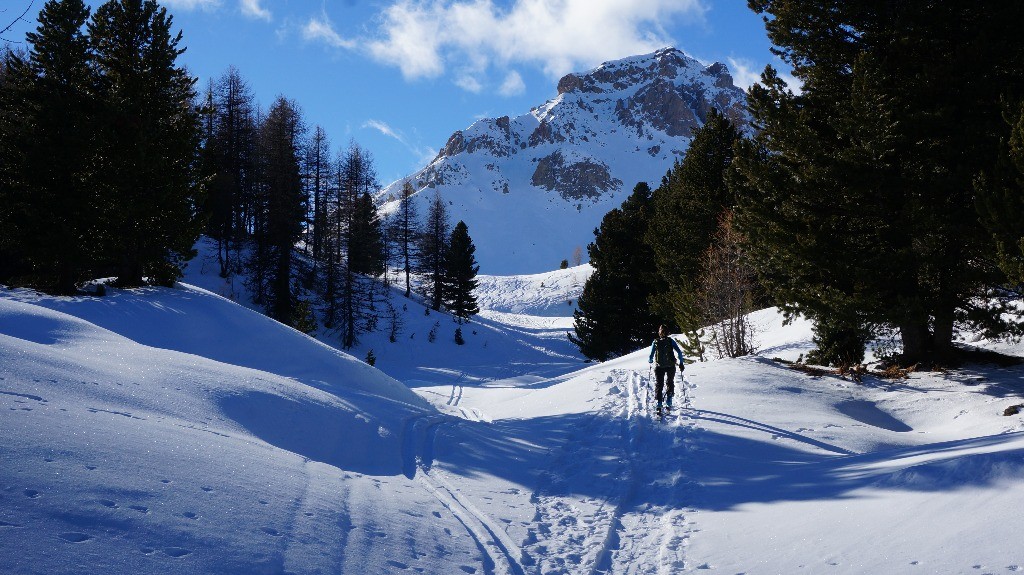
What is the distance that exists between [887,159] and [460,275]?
102 ft

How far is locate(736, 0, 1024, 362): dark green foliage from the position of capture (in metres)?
10.8

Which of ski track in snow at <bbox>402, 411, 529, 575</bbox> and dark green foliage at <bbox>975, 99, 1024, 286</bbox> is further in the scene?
dark green foliage at <bbox>975, 99, 1024, 286</bbox>

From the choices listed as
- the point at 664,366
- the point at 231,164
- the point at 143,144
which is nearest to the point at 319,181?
the point at 231,164

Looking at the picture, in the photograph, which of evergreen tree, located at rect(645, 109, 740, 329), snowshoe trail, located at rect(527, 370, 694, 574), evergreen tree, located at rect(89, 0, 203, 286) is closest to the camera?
snowshoe trail, located at rect(527, 370, 694, 574)

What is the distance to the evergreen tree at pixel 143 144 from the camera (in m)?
17.7

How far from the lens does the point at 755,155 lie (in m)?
13.7

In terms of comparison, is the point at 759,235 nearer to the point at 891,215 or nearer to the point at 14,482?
the point at 891,215

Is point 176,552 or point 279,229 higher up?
point 279,229

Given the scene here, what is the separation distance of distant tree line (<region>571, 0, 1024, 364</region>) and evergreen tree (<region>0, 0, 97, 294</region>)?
19868 millimetres

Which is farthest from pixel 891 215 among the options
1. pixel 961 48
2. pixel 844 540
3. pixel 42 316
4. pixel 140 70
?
pixel 140 70

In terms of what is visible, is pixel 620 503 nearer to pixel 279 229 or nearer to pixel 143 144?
pixel 143 144

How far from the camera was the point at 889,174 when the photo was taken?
452 inches

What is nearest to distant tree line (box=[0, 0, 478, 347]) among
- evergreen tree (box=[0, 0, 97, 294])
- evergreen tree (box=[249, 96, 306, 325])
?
evergreen tree (box=[0, 0, 97, 294])

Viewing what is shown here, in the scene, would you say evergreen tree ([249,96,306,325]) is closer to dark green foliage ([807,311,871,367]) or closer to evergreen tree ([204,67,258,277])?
evergreen tree ([204,67,258,277])
